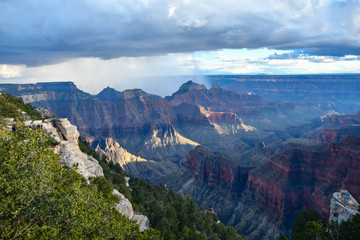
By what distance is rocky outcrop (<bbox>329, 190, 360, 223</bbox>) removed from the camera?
42188 millimetres

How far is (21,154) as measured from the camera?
21.3m

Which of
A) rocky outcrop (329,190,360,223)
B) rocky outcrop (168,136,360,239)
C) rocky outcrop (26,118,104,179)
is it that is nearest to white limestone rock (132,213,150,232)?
rocky outcrop (26,118,104,179)

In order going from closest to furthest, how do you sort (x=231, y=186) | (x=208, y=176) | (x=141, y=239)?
(x=141, y=239)
(x=231, y=186)
(x=208, y=176)

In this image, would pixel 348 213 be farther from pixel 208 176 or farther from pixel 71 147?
pixel 208 176

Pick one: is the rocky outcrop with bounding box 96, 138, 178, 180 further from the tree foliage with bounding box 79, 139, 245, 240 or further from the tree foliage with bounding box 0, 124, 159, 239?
the tree foliage with bounding box 0, 124, 159, 239

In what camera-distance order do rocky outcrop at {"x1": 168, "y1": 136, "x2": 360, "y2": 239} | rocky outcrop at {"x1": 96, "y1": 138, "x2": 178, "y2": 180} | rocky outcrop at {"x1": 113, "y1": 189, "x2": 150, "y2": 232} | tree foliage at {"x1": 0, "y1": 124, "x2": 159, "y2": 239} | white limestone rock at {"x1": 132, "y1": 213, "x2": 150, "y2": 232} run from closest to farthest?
tree foliage at {"x1": 0, "y1": 124, "x2": 159, "y2": 239} < rocky outcrop at {"x1": 113, "y1": 189, "x2": 150, "y2": 232} < white limestone rock at {"x1": 132, "y1": 213, "x2": 150, "y2": 232} < rocky outcrop at {"x1": 168, "y1": 136, "x2": 360, "y2": 239} < rocky outcrop at {"x1": 96, "y1": 138, "x2": 178, "y2": 180}

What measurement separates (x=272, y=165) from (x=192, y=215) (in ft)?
193

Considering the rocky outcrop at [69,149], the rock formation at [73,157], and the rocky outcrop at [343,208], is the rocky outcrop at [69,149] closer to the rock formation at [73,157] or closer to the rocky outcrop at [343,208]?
the rock formation at [73,157]

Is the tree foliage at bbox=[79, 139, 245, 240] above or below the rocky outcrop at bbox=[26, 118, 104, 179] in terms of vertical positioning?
below

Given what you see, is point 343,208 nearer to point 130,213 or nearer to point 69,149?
point 130,213

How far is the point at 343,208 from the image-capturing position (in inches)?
1722

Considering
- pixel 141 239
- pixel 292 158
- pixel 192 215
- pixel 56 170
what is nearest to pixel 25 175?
pixel 56 170

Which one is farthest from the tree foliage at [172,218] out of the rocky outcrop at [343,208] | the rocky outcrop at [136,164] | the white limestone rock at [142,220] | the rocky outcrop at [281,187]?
the rocky outcrop at [136,164]

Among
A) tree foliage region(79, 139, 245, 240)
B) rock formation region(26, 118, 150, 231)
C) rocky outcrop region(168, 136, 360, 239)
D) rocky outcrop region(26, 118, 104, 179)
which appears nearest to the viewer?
rock formation region(26, 118, 150, 231)
